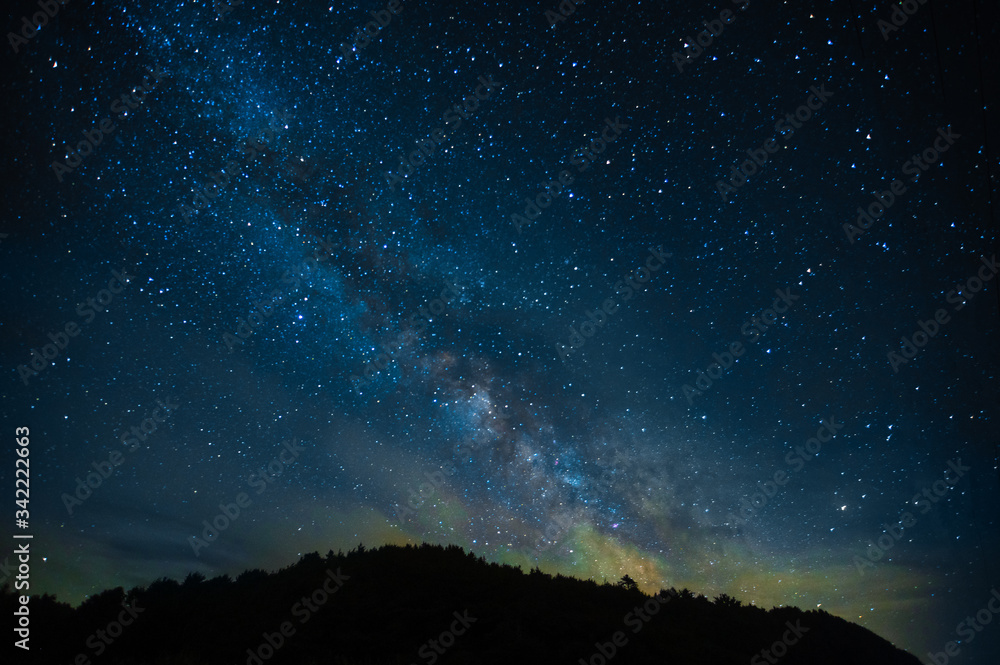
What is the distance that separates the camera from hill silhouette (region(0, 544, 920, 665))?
8.84 meters

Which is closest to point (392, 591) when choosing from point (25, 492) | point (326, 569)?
point (326, 569)

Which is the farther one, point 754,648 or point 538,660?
point 754,648

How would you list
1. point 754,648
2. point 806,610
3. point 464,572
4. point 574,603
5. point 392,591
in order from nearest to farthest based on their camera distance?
1. point 754,648
2. point 574,603
3. point 392,591
4. point 464,572
5. point 806,610

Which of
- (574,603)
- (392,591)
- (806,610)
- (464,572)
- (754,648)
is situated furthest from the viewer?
(806,610)

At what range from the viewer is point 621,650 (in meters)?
8.75

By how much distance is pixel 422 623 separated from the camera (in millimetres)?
9969

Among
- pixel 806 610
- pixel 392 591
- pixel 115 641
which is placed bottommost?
pixel 115 641

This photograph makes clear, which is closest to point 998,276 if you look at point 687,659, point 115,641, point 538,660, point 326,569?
point 687,659

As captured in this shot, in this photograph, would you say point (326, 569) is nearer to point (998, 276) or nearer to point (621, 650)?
point (621, 650)

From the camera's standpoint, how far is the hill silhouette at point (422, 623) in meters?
8.84

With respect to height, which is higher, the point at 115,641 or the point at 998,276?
the point at 998,276

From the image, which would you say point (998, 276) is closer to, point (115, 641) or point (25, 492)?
point (115, 641)

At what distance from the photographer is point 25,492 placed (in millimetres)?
9852

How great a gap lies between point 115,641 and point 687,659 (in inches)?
530
